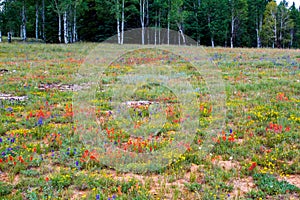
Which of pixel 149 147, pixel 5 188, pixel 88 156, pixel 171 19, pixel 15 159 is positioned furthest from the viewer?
pixel 171 19

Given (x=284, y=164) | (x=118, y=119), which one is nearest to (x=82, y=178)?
(x=118, y=119)

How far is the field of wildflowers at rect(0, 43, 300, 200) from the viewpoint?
19.1 ft

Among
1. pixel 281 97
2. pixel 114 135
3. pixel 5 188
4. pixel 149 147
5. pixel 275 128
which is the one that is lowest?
pixel 5 188

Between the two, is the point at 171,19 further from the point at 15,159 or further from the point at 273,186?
the point at 273,186

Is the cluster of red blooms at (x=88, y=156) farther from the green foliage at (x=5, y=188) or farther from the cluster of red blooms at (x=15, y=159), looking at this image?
the green foliage at (x=5, y=188)

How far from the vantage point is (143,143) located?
7.80m

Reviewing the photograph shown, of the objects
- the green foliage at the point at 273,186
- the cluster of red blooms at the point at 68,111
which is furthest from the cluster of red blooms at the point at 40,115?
the green foliage at the point at 273,186

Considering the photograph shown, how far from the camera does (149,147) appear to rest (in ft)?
24.9

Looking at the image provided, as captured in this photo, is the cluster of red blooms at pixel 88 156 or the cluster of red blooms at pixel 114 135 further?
the cluster of red blooms at pixel 114 135

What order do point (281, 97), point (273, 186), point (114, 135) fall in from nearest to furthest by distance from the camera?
point (273, 186) < point (114, 135) < point (281, 97)

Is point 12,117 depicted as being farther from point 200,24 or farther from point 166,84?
point 200,24

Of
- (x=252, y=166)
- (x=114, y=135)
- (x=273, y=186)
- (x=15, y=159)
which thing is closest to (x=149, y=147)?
(x=114, y=135)

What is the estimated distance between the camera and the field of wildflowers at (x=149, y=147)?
19.1 ft

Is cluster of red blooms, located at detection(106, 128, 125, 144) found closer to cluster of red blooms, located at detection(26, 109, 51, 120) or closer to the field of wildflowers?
the field of wildflowers
